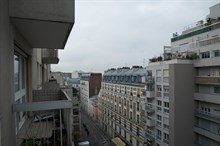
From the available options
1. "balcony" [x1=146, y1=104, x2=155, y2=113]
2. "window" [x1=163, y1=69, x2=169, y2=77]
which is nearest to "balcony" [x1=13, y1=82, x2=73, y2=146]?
"window" [x1=163, y1=69, x2=169, y2=77]

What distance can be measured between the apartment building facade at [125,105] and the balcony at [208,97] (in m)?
5.83

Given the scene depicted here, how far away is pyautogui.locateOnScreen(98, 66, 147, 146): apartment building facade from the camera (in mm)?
23659

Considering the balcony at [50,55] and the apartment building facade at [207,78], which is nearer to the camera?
the balcony at [50,55]

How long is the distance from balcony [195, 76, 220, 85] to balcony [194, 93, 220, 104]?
98 cm

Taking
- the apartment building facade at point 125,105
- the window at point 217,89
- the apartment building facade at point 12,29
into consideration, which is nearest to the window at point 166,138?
the apartment building facade at point 125,105

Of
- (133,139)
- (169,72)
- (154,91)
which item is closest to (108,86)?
(133,139)

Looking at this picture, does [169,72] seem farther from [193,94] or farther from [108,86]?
[108,86]

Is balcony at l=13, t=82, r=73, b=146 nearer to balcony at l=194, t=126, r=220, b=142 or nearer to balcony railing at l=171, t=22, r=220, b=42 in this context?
balcony at l=194, t=126, r=220, b=142

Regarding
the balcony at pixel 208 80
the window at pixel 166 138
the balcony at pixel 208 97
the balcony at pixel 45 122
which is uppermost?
the balcony at pixel 208 80

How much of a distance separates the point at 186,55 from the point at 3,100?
15.8 m

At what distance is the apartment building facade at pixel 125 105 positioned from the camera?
23.7 metres

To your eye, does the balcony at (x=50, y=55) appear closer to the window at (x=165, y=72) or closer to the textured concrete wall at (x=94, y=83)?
the window at (x=165, y=72)

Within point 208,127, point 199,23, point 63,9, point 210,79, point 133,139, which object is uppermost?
point 199,23

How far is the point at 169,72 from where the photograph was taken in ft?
54.0
